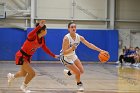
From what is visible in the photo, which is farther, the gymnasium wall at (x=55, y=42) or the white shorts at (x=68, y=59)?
the gymnasium wall at (x=55, y=42)

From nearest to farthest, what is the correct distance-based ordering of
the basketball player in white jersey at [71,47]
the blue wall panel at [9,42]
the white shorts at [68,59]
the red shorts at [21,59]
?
1. the red shorts at [21,59]
2. the basketball player in white jersey at [71,47]
3. the white shorts at [68,59]
4. the blue wall panel at [9,42]

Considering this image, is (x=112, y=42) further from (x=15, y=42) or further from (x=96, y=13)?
(x=15, y=42)

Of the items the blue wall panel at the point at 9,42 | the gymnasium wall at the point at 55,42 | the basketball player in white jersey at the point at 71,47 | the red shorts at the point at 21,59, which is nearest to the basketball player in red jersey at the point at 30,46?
the red shorts at the point at 21,59

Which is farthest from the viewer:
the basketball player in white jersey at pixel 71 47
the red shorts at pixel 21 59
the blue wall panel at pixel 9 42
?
the blue wall panel at pixel 9 42

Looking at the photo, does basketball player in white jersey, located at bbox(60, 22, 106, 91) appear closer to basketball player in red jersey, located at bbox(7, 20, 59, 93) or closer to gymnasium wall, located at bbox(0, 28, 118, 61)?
basketball player in red jersey, located at bbox(7, 20, 59, 93)

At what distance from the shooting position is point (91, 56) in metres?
24.0

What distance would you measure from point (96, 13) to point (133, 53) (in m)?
4.53

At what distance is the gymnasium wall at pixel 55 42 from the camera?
23.4 m

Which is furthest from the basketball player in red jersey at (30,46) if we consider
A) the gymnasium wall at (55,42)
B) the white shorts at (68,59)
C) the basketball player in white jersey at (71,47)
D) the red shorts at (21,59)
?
the gymnasium wall at (55,42)

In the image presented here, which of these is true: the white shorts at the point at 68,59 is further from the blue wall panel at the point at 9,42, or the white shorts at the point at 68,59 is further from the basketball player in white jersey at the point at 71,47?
the blue wall panel at the point at 9,42

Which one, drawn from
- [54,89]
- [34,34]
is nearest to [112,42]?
[54,89]

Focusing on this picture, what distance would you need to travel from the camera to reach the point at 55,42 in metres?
23.6

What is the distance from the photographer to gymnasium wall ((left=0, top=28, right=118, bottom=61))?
2338 cm

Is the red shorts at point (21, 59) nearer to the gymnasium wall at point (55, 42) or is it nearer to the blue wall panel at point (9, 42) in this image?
the gymnasium wall at point (55, 42)
